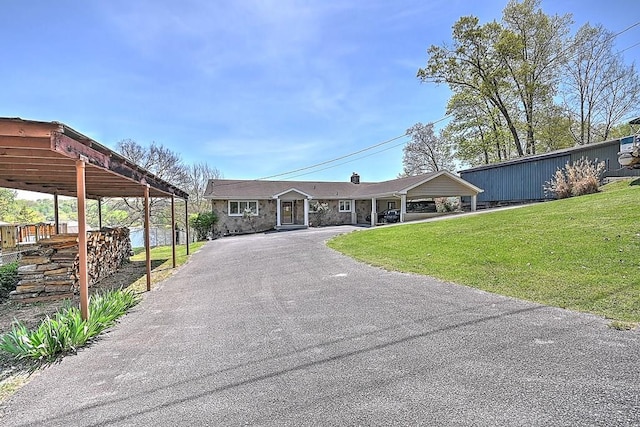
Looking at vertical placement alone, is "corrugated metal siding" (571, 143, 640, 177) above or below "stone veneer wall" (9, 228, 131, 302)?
above

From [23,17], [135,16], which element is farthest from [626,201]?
[23,17]

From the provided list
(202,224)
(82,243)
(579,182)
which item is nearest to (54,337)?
(82,243)

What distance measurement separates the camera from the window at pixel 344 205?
94.0ft

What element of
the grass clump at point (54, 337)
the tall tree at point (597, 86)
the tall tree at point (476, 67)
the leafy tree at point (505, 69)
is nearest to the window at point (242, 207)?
the tall tree at point (476, 67)

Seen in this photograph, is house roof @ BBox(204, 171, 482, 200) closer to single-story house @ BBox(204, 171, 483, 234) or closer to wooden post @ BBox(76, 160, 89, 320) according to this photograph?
single-story house @ BBox(204, 171, 483, 234)

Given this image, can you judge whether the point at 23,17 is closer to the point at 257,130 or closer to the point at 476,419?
the point at 476,419

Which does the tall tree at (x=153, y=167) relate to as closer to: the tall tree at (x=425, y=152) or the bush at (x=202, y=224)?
the bush at (x=202, y=224)

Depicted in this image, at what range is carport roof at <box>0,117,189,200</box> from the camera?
4246 mm

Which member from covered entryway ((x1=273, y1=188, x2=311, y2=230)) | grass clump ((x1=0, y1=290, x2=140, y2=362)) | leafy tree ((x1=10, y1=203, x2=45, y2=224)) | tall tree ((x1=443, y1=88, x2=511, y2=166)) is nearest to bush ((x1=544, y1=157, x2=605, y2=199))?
tall tree ((x1=443, y1=88, x2=511, y2=166))

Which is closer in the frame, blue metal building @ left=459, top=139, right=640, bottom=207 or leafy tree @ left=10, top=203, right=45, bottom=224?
blue metal building @ left=459, top=139, right=640, bottom=207

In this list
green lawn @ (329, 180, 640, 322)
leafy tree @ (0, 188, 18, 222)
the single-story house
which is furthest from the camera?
leafy tree @ (0, 188, 18, 222)

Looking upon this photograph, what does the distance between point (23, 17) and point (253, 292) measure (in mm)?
10664

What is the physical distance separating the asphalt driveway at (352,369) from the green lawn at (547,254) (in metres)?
0.80

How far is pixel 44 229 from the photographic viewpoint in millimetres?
19375
